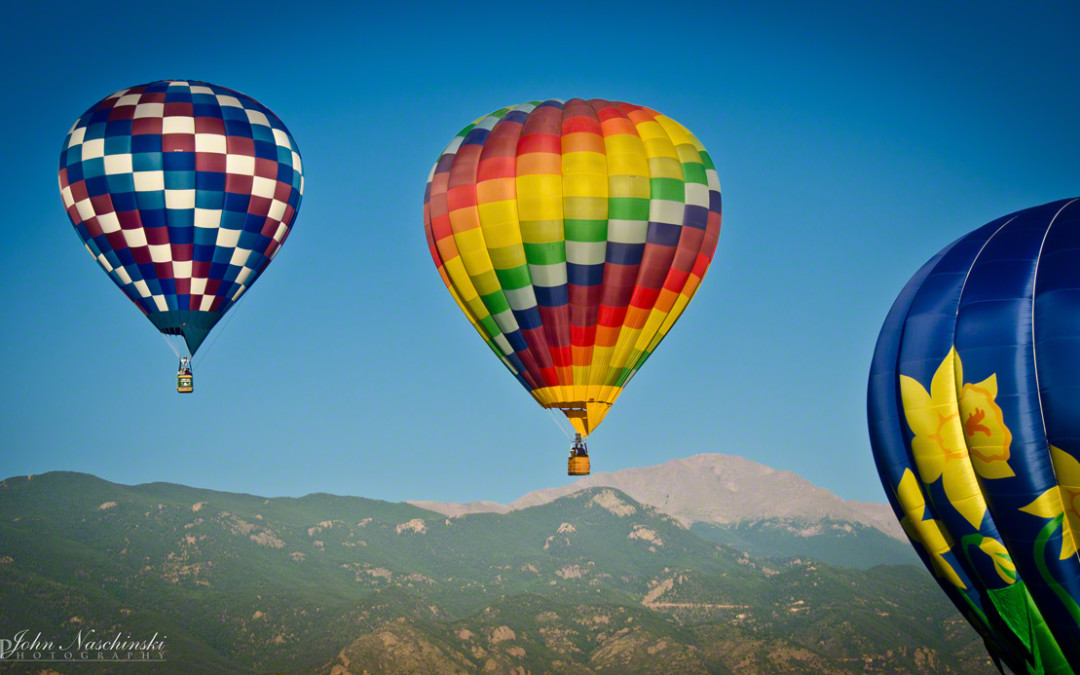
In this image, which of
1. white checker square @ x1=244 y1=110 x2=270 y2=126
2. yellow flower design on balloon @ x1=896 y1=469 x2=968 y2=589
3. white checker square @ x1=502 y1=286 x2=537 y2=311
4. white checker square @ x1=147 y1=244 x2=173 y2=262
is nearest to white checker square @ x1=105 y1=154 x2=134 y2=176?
white checker square @ x1=147 y1=244 x2=173 y2=262

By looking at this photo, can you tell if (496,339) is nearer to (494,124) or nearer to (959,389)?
(494,124)

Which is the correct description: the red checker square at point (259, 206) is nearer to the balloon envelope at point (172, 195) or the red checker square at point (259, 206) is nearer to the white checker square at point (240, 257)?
the balloon envelope at point (172, 195)

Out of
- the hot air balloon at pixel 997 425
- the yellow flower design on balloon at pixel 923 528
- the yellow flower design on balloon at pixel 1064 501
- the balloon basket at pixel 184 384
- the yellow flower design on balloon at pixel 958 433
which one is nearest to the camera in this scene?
the yellow flower design on balloon at pixel 1064 501

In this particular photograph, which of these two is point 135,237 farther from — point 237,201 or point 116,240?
point 237,201

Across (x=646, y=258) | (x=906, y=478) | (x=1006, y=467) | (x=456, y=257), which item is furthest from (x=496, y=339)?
(x=1006, y=467)

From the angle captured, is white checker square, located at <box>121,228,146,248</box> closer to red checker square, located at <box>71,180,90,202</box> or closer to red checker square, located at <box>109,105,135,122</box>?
red checker square, located at <box>71,180,90,202</box>

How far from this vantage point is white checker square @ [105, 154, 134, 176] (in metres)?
47.6

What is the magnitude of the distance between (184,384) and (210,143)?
9368mm

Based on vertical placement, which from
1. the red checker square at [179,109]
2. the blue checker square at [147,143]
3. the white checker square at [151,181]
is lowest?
the white checker square at [151,181]

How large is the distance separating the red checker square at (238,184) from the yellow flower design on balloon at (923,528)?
29003mm

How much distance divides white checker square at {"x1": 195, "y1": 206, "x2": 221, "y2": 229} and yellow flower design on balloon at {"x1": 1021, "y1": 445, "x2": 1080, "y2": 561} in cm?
3223

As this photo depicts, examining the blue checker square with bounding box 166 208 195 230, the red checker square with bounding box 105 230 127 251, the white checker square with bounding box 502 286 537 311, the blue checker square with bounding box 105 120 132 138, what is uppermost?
the blue checker square with bounding box 105 120 132 138

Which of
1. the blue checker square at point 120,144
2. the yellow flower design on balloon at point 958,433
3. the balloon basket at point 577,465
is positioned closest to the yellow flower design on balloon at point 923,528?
the yellow flower design on balloon at point 958,433

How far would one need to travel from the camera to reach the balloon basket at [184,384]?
46.8 metres
